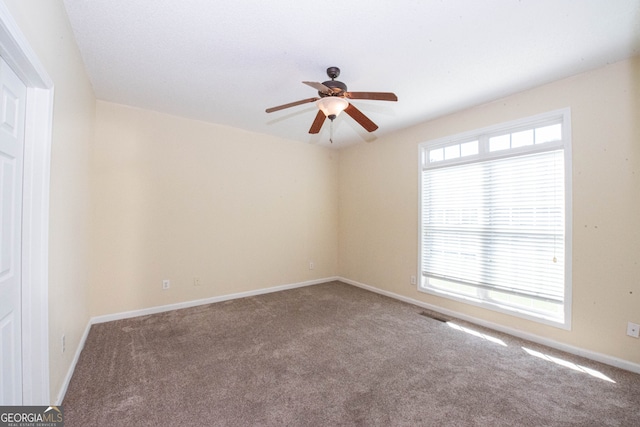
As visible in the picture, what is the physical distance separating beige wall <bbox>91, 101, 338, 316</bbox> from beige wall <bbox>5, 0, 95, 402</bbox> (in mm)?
540

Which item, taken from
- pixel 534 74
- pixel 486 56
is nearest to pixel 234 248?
pixel 486 56

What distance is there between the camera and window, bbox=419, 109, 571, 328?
263cm

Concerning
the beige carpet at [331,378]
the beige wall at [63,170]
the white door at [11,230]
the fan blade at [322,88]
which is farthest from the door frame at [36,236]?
the fan blade at [322,88]

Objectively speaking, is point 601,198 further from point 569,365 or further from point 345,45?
point 345,45

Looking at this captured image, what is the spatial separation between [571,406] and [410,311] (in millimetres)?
1841

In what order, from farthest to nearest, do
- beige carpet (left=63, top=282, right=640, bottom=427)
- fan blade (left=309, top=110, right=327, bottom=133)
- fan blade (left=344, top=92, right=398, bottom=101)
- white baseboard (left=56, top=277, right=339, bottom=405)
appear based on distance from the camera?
fan blade (left=309, top=110, right=327, bottom=133)
fan blade (left=344, top=92, right=398, bottom=101)
white baseboard (left=56, top=277, right=339, bottom=405)
beige carpet (left=63, top=282, right=640, bottom=427)

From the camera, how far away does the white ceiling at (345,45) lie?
5.74 feet

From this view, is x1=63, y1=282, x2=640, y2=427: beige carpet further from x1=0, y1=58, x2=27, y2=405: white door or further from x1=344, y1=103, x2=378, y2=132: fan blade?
x1=344, y1=103, x2=378, y2=132: fan blade

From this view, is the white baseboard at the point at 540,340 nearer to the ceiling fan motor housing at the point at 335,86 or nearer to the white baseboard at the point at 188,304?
the white baseboard at the point at 188,304

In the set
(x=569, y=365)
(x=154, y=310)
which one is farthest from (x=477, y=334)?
(x=154, y=310)

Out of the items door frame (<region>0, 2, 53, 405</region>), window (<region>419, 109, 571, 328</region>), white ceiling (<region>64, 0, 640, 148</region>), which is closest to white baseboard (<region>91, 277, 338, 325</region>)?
door frame (<region>0, 2, 53, 405</region>)

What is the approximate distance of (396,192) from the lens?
4.16 metres

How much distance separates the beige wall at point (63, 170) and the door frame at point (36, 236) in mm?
138

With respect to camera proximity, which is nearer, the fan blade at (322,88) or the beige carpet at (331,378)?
the beige carpet at (331,378)
